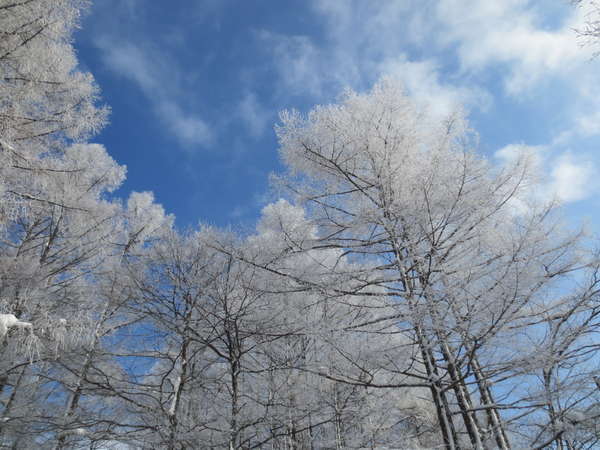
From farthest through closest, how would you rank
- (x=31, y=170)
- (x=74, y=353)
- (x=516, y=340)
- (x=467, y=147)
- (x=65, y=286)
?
(x=65, y=286)
(x=74, y=353)
(x=31, y=170)
(x=467, y=147)
(x=516, y=340)

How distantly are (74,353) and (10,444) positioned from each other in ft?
6.78

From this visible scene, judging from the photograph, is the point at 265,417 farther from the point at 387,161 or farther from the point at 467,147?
the point at 467,147

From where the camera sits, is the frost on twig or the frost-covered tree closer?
the frost-covered tree

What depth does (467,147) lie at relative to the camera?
4.09 m

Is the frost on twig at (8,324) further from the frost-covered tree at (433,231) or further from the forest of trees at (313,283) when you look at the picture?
the frost-covered tree at (433,231)

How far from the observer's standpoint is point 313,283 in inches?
167

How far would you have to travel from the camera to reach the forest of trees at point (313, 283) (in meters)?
3.29

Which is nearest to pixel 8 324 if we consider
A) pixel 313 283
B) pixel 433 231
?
pixel 313 283

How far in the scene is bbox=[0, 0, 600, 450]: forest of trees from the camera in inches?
129

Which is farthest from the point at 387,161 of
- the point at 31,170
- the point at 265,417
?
the point at 31,170

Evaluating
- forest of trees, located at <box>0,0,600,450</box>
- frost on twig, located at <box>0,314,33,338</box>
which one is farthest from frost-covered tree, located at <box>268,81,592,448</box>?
frost on twig, located at <box>0,314,33,338</box>

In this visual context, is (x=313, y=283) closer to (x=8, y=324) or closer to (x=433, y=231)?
(x=433, y=231)

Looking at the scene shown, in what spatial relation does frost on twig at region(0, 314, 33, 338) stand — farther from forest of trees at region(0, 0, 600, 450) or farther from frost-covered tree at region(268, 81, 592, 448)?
frost-covered tree at region(268, 81, 592, 448)

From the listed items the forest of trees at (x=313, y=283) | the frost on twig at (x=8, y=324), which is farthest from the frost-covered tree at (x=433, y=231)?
the frost on twig at (x=8, y=324)
